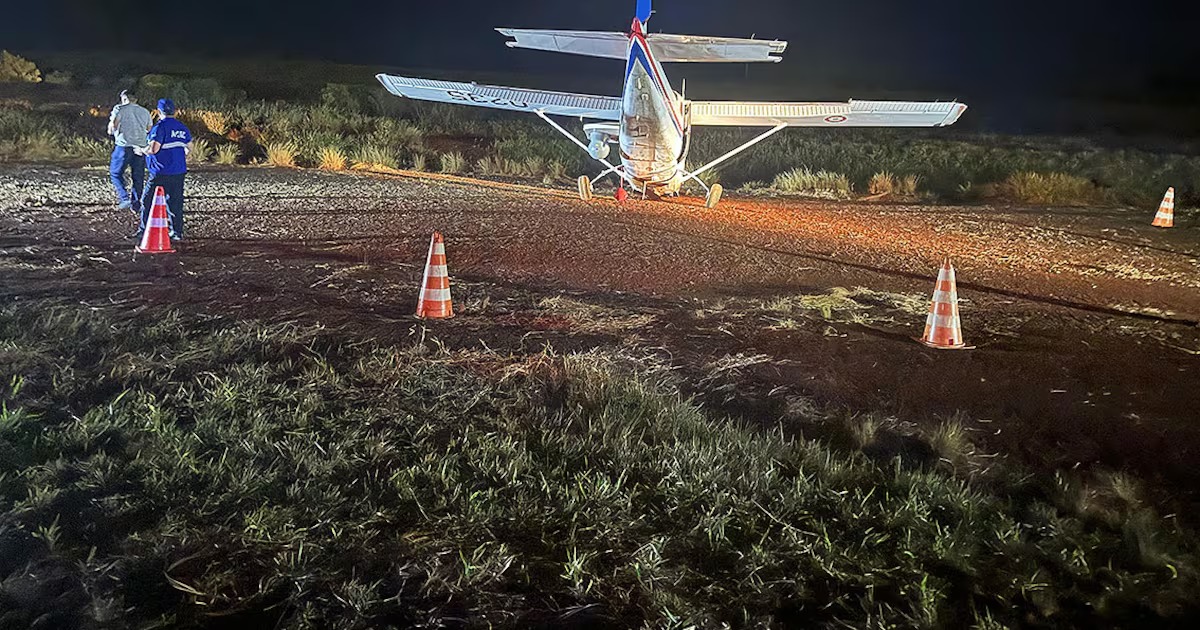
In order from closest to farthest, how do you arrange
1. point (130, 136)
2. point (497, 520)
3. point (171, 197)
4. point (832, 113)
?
point (497, 520) → point (171, 197) → point (130, 136) → point (832, 113)

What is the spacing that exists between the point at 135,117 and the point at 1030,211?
18120 millimetres

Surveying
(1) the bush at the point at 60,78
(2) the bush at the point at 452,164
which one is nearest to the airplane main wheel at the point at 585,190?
(2) the bush at the point at 452,164

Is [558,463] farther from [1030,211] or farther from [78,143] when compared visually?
[78,143]

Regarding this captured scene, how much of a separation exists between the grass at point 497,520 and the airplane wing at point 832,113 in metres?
12.1

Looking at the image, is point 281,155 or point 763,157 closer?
point 281,155

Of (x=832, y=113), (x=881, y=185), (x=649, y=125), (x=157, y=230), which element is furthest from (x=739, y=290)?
(x=881, y=185)

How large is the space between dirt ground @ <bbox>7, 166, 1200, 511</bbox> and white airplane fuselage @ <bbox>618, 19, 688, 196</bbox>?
117cm

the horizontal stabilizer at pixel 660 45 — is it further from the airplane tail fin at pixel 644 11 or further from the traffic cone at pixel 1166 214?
the traffic cone at pixel 1166 214

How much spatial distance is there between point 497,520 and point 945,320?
4939mm

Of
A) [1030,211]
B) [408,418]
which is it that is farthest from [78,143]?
[1030,211]

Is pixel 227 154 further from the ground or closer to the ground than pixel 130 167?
further from the ground

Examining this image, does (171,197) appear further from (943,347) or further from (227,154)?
(227,154)

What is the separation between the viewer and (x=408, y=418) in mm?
4910

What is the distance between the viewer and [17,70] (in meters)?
39.7
